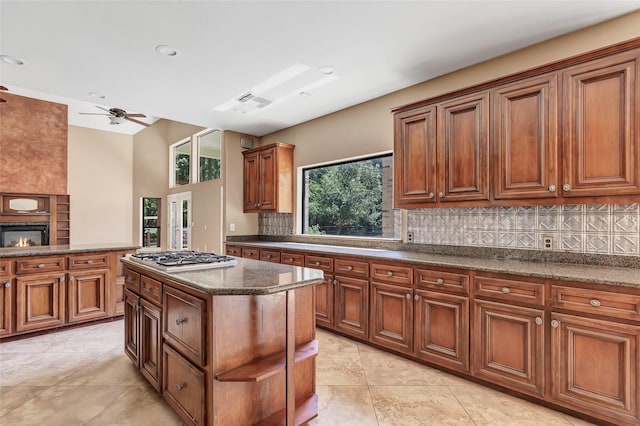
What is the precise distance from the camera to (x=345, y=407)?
2148 millimetres

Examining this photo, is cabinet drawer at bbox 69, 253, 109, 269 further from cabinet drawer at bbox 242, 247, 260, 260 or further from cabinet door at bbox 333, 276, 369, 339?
cabinet door at bbox 333, 276, 369, 339

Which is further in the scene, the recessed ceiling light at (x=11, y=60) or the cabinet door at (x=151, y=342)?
the recessed ceiling light at (x=11, y=60)

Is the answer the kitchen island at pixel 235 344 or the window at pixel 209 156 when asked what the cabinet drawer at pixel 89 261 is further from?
the window at pixel 209 156

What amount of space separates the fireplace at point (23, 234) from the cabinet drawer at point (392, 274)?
770 cm

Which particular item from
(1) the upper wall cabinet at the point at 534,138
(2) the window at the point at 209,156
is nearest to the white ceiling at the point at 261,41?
(1) the upper wall cabinet at the point at 534,138

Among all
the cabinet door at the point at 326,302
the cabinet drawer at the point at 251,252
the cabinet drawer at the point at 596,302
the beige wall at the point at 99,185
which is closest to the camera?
the cabinet drawer at the point at 596,302

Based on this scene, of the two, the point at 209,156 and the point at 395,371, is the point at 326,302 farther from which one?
the point at 209,156

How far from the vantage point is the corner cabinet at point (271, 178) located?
4738 mm

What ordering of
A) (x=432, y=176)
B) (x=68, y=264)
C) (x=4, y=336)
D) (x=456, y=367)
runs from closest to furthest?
(x=456, y=367)
(x=432, y=176)
(x=4, y=336)
(x=68, y=264)

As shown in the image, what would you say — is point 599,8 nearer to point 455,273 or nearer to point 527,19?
point 527,19

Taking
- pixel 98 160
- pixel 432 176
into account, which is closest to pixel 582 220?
pixel 432 176

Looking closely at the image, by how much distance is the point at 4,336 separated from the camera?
3.19 meters

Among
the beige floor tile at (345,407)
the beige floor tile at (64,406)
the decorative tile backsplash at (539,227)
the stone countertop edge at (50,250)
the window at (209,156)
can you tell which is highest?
the window at (209,156)

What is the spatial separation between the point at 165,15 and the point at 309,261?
260 cm
